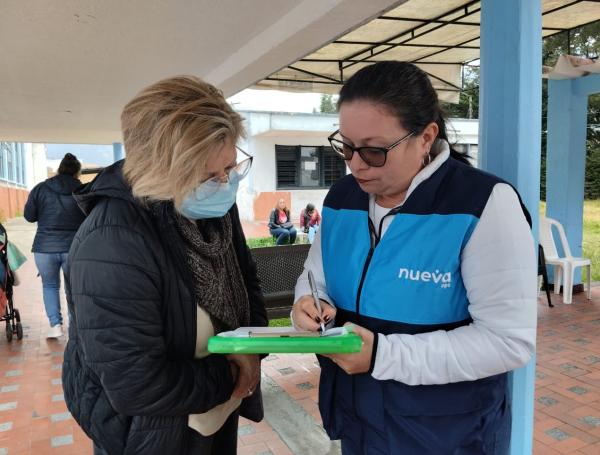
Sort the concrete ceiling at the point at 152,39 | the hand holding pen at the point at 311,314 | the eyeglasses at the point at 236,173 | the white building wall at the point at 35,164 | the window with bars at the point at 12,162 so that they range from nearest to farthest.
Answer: the hand holding pen at the point at 311,314 < the eyeglasses at the point at 236,173 < the concrete ceiling at the point at 152,39 < the window with bars at the point at 12,162 < the white building wall at the point at 35,164

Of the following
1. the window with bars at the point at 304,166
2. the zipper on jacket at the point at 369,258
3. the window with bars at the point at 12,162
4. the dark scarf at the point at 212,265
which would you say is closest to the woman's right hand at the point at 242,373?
the dark scarf at the point at 212,265

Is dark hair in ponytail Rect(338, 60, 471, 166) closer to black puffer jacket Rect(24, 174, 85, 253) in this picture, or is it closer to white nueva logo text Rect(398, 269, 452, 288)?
white nueva logo text Rect(398, 269, 452, 288)

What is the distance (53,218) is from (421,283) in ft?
14.6

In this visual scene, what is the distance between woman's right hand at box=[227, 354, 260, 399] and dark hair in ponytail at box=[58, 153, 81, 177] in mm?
4047

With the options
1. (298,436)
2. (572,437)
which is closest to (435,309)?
(298,436)

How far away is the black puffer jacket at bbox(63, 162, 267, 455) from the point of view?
3.94 ft

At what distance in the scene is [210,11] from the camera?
334 centimetres

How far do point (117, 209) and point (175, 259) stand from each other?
197 mm

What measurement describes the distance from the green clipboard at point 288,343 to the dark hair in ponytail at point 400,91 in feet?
1.80

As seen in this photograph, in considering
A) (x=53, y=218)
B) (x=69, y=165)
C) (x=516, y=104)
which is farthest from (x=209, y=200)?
(x=69, y=165)

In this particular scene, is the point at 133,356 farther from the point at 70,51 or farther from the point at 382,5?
the point at 70,51

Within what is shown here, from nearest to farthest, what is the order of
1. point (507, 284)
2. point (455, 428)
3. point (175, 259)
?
point (507, 284) → point (455, 428) → point (175, 259)

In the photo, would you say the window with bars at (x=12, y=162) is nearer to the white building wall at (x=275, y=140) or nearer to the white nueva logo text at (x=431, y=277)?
the white building wall at (x=275, y=140)

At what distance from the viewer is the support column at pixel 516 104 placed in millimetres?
1687
